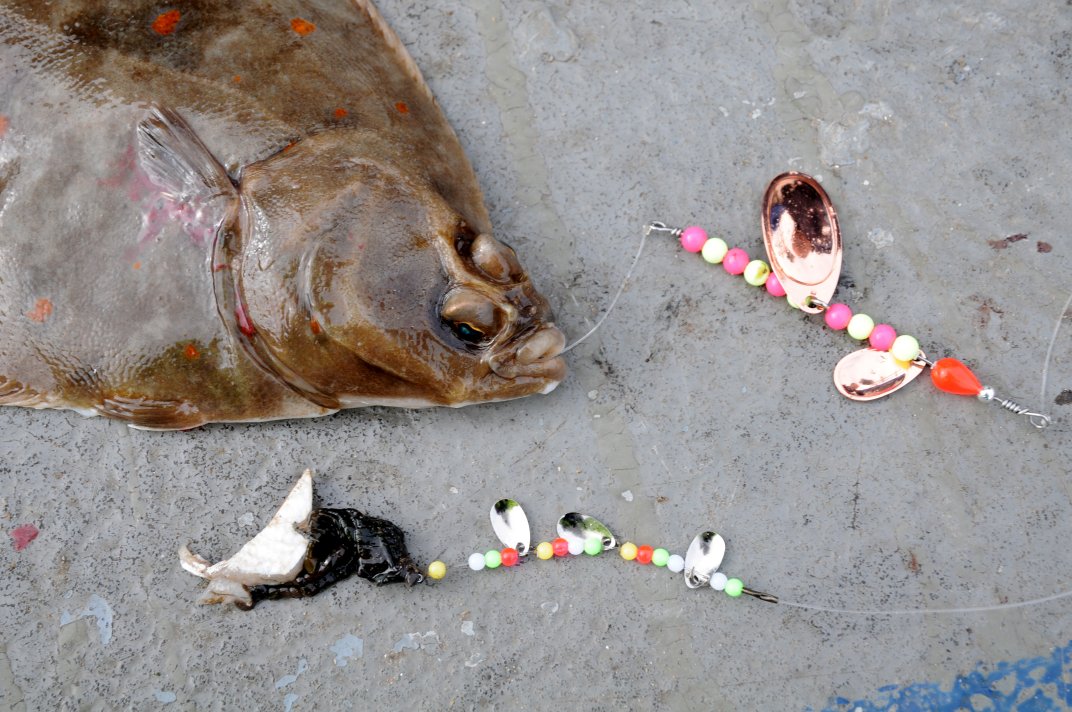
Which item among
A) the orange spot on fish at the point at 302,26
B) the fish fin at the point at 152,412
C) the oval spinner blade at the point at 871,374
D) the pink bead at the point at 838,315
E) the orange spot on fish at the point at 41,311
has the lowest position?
the fish fin at the point at 152,412

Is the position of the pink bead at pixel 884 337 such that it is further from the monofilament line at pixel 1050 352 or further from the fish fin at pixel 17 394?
the fish fin at pixel 17 394

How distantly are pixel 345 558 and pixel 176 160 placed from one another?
1.44m

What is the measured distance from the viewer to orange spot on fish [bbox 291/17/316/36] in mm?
3350

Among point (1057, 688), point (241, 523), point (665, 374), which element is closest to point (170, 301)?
point (241, 523)

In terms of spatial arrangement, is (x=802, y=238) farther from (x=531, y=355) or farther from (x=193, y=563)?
(x=193, y=563)

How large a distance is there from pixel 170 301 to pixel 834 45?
265cm

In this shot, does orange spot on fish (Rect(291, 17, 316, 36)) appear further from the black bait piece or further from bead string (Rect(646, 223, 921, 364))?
the black bait piece

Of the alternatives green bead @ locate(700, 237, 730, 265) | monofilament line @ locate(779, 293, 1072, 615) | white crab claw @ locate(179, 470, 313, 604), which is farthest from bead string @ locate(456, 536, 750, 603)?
green bead @ locate(700, 237, 730, 265)

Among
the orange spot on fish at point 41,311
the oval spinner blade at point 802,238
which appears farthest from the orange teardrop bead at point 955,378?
the orange spot on fish at point 41,311

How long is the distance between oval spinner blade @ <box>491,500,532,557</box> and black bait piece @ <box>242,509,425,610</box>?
0.32m

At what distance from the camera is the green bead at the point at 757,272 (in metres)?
3.46

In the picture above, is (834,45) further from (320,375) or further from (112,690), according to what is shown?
(112,690)

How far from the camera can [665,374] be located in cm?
351

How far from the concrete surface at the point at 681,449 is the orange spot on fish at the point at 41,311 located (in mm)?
444
